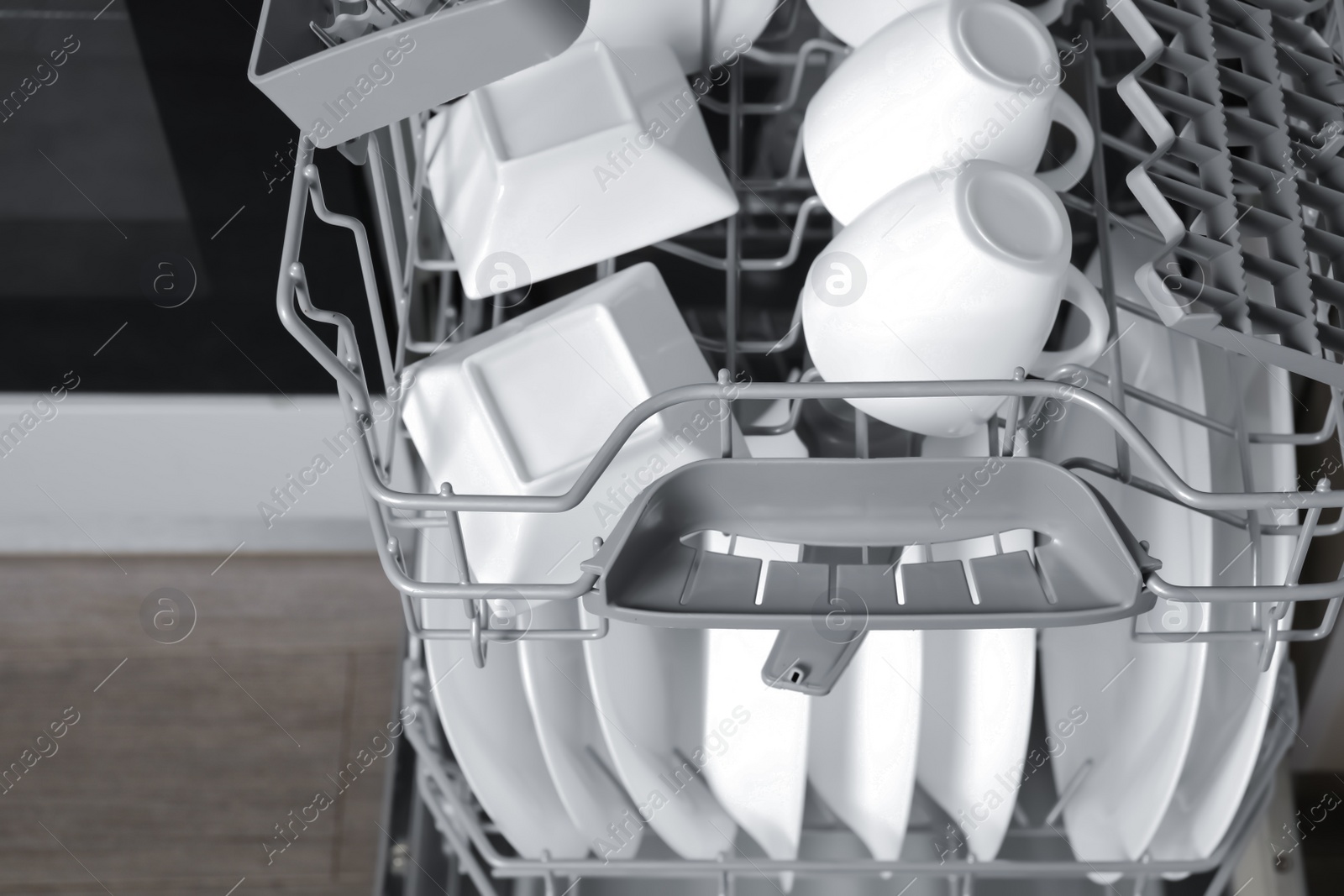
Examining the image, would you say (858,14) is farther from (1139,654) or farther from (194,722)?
(194,722)

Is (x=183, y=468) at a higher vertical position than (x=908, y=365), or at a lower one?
lower

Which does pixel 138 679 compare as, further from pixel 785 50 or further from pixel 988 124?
pixel 988 124

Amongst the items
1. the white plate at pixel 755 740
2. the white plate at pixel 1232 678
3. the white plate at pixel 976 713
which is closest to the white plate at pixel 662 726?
the white plate at pixel 755 740

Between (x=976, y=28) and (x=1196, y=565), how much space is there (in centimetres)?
29

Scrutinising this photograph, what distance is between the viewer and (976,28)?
0.49 metres

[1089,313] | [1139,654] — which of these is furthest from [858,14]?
[1139,654]

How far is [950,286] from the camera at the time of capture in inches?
17.4

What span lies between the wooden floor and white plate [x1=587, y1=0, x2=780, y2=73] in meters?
0.58

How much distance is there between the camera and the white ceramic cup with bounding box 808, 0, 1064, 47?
56 centimetres

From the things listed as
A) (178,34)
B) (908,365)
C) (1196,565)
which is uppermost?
(178,34)

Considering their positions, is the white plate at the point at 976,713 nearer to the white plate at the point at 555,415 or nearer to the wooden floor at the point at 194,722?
the white plate at the point at 555,415

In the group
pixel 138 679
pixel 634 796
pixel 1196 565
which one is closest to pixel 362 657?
pixel 138 679

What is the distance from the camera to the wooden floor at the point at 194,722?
0.98 m

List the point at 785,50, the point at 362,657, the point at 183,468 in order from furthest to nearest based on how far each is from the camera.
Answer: the point at 362,657 → the point at 183,468 → the point at 785,50
